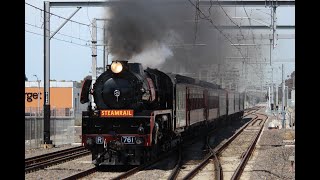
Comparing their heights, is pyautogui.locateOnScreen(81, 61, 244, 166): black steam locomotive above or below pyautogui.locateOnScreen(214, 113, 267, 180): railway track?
above

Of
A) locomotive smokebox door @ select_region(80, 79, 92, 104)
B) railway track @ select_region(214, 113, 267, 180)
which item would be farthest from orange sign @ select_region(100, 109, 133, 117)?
railway track @ select_region(214, 113, 267, 180)

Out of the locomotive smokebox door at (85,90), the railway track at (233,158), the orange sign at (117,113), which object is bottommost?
the railway track at (233,158)

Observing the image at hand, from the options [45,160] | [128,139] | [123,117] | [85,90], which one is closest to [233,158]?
[128,139]

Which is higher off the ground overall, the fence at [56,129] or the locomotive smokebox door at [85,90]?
the locomotive smokebox door at [85,90]

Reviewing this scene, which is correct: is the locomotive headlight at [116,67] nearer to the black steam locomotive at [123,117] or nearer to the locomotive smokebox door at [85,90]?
the black steam locomotive at [123,117]

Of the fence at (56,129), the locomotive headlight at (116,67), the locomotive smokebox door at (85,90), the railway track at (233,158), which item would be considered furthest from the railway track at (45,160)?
the railway track at (233,158)

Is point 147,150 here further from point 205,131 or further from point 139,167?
point 205,131

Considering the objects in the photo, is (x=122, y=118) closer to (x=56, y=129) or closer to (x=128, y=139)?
(x=128, y=139)

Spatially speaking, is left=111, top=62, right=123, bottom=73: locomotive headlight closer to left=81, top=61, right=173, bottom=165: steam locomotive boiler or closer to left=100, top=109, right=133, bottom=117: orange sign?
left=81, top=61, right=173, bottom=165: steam locomotive boiler

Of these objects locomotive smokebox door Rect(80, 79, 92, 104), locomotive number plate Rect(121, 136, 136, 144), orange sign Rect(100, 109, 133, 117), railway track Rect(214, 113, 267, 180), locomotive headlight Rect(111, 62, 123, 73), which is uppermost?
locomotive headlight Rect(111, 62, 123, 73)

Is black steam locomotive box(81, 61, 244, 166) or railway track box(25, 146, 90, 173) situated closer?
black steam locomotive box(81, 61, 244, 166)

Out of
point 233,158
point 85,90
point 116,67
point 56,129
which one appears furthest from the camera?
point 56,129
